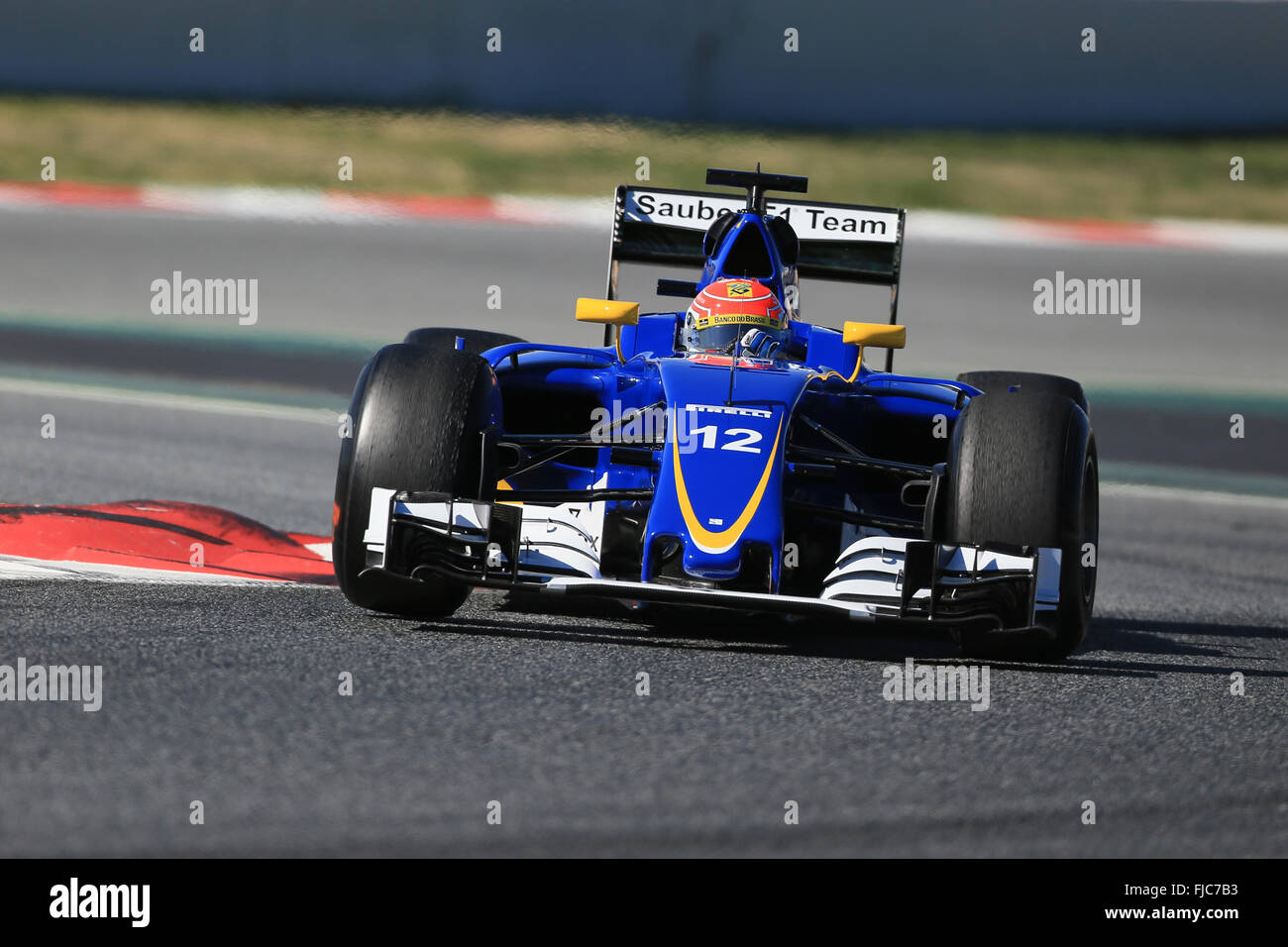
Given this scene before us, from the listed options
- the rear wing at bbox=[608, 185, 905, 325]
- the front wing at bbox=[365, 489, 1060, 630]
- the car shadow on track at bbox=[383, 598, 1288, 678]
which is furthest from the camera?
the rear wing at bbox=[608, 185, 905, 325]

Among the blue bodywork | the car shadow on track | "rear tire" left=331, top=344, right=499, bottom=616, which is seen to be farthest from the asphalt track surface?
the blue bodywork

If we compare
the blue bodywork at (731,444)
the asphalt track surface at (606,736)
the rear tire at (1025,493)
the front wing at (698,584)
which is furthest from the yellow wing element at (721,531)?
the rear tire at (1025,493)

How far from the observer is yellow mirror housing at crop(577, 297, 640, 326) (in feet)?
24.2

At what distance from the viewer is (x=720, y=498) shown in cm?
608

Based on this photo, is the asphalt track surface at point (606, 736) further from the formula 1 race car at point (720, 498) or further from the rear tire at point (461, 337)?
the rear tire at point (461, 337)

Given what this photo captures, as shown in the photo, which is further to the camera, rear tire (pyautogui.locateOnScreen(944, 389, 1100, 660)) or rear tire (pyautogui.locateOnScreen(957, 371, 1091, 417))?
rear tire (pyautogui.locateOnScreen(957, 371, 1091, 417))

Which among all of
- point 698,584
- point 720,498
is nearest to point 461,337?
point 720,498

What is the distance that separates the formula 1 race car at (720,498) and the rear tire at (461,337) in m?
0.53

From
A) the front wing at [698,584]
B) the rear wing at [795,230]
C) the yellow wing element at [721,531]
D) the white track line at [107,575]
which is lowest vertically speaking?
the white track line at [107,575]

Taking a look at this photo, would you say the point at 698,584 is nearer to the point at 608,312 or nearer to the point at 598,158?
the point at 608,312

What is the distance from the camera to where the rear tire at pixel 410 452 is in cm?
612

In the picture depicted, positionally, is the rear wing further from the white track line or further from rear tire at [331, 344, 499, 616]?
the white track line

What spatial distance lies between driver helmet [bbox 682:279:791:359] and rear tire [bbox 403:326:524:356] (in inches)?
30.5

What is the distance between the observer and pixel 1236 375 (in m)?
15.4
